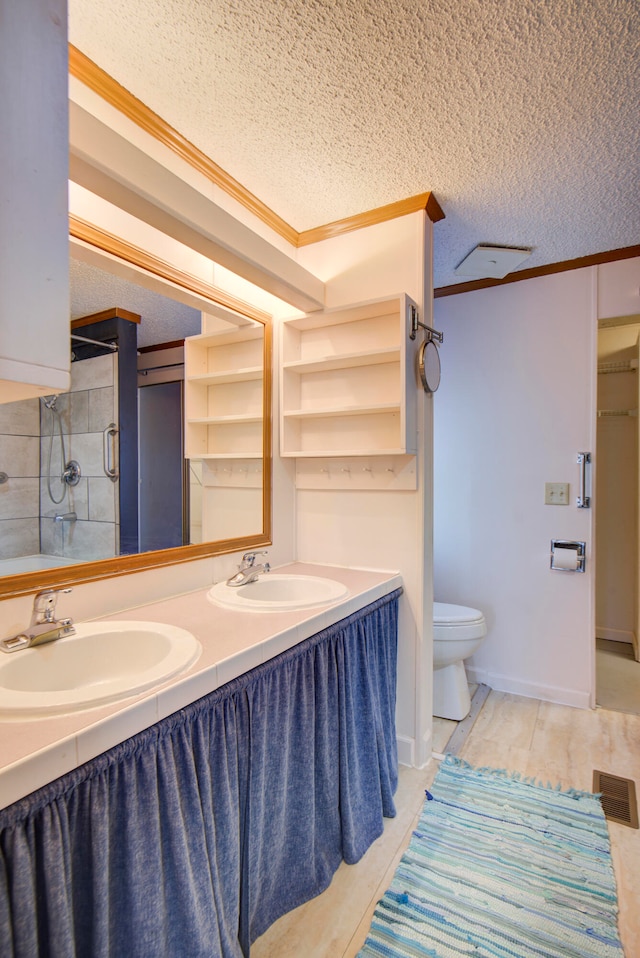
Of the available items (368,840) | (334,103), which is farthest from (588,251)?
(368,840)

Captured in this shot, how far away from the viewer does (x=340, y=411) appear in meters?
1.94

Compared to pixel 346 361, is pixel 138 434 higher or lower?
lower

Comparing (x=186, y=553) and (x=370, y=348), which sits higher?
(x=370, y=348)

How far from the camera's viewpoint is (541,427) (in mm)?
2629

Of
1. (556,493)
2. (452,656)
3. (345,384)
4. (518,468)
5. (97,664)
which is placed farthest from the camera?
(518,468)

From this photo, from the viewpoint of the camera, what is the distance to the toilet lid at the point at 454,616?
2343 mm

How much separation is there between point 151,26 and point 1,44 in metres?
0.70

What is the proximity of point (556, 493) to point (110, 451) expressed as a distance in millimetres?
2224

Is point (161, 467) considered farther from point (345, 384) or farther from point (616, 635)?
point (616, 635)

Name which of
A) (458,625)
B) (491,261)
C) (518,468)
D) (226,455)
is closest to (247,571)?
(226,455)

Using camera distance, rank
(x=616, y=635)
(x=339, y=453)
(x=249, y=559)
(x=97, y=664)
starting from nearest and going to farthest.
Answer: (x=97, y=664) < (x=249, y=559) < (x=339, y=453) < (x=616, y=635)

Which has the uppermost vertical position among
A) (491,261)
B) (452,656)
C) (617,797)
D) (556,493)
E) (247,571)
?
(491,261)

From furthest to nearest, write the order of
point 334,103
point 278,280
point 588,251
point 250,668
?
point 588,251 → point 278,280 → point 334,103 → point 250,668

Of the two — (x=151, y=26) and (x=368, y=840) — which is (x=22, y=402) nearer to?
(x=151, y=26)
